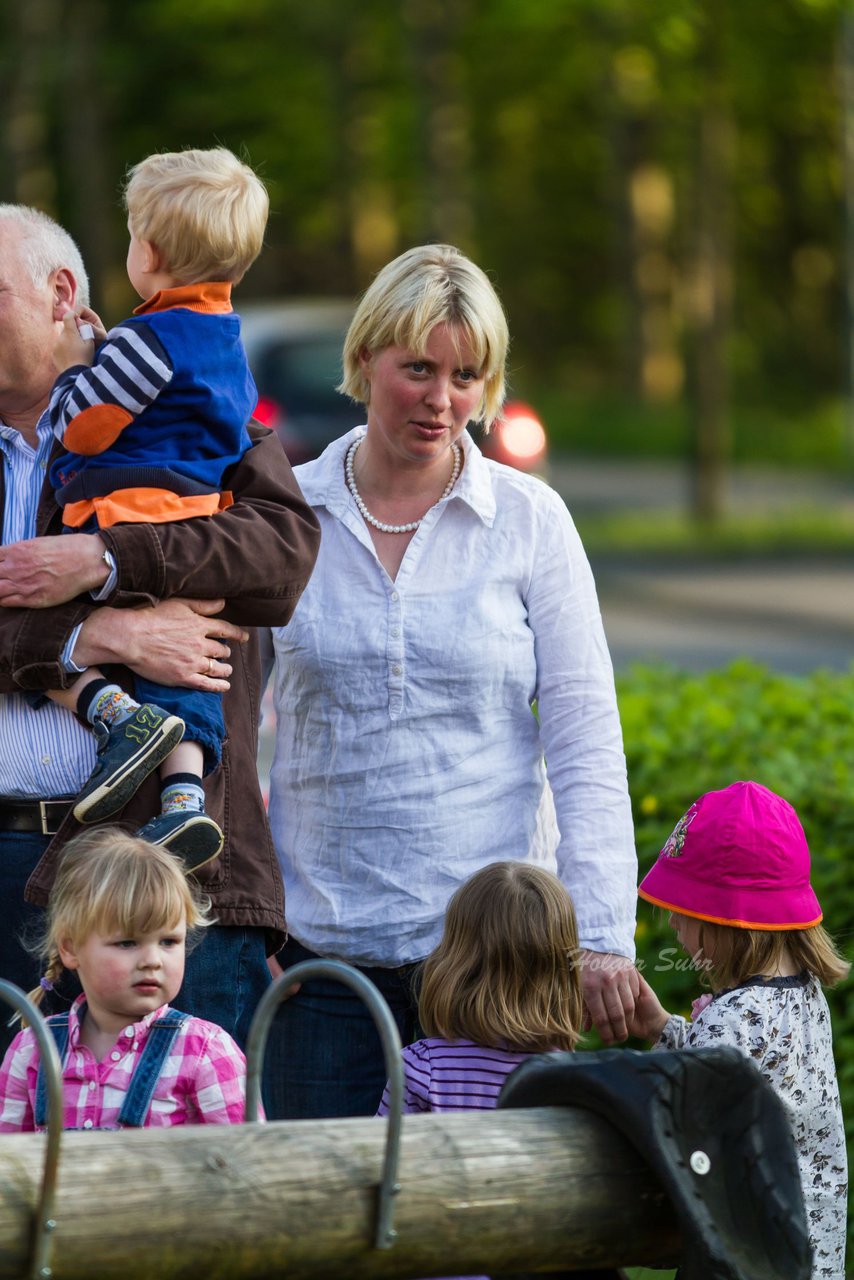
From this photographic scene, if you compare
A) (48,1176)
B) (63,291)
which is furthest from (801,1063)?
(63,291)

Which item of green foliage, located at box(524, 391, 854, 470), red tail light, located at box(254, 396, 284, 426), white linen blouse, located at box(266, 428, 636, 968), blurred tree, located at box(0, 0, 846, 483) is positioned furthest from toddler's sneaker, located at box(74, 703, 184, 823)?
green foliage, located at box(524, 391, 854, 470)

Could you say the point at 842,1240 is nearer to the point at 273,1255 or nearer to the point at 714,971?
the point at 714,971

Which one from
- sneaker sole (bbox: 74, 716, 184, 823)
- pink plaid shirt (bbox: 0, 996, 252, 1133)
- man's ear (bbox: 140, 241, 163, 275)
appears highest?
man's ear (bbox: 140, 241, 163, 275)

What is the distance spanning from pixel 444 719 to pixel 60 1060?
85 centimetres

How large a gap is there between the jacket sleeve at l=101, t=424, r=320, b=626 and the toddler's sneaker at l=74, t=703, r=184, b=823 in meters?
0.21

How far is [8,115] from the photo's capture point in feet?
70.4

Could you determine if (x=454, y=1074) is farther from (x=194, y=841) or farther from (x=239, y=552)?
(x=239, y=552)

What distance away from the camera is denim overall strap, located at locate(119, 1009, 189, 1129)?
2816 millimetres

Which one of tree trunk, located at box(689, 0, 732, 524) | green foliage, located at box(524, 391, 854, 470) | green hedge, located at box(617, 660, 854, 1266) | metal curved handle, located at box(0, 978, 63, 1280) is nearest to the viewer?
metal curved handle, located at box(0, 978, 63, 1280)

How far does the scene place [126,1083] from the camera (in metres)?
2.85

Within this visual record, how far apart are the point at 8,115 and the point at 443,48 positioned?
5.77m

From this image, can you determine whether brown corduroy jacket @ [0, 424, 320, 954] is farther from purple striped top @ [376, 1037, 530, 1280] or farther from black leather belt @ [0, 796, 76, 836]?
purple striped top @ [376, 1037, 530, 1280]

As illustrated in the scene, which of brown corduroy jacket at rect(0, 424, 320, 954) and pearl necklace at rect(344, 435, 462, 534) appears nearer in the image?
brown corduroy jacket at rect(0, 424, 320, 954)

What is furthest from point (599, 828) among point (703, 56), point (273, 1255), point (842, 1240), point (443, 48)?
point (443, 48)
